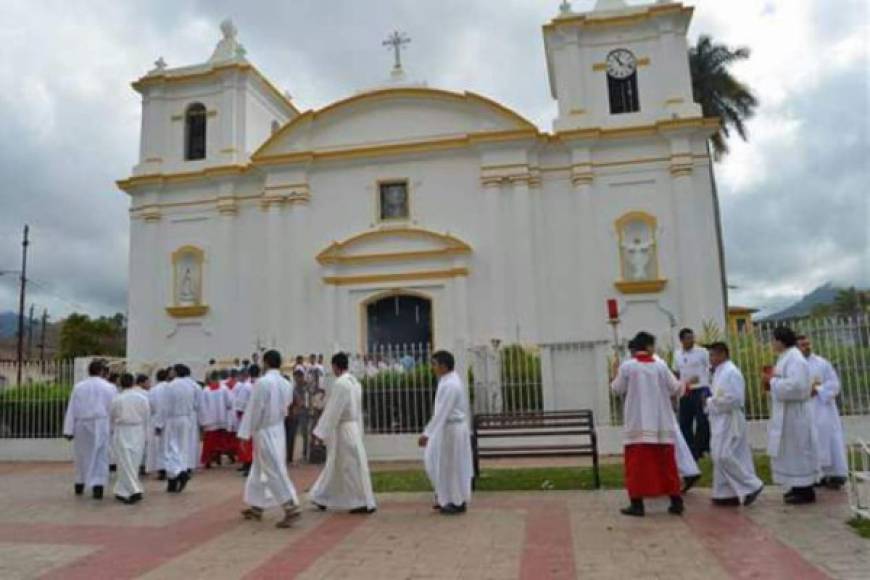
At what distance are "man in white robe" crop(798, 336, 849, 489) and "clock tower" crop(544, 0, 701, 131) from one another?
12.4 m

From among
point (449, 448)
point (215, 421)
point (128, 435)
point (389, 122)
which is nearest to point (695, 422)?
point (449, 448)

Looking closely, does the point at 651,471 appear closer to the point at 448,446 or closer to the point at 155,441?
the point at 448,446

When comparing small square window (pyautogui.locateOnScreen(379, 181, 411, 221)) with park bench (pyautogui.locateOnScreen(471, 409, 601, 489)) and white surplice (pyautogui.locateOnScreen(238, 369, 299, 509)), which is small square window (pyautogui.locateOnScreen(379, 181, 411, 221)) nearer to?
park bench (pyautogui.locateOnScreen(471, 409, 601, 489))

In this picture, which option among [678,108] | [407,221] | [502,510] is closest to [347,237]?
[407,221]

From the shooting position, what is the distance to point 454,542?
241 inches

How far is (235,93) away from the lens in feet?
72.6

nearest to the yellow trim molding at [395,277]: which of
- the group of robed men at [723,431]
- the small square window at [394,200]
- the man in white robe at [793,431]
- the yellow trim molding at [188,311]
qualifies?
the small square window at [394,200]

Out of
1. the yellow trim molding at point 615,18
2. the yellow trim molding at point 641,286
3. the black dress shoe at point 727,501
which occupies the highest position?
the yellow trim molding at point 615,18

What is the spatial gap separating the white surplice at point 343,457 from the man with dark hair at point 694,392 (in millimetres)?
4705

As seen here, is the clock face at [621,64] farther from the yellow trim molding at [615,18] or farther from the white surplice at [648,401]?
the white surplice at [648,401]

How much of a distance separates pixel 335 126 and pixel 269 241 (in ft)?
12.5

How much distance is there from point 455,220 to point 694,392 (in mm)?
10793

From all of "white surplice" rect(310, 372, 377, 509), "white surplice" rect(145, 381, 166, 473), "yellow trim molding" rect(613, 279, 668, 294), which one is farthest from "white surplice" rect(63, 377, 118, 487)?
"yellow trim molding" rect(613, 279, 668, 294)

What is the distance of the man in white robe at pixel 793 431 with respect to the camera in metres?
7.21
